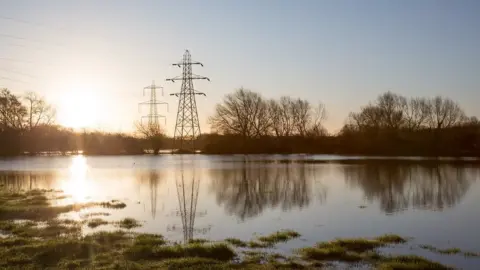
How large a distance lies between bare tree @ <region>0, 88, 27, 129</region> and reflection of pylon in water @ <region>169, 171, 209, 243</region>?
70562 millimetres

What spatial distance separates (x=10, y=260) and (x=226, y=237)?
6.53m

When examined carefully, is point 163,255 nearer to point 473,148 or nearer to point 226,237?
point 226,237

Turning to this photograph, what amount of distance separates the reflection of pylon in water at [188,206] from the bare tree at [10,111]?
70562 mm

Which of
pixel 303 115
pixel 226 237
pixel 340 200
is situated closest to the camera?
pixel 226 237

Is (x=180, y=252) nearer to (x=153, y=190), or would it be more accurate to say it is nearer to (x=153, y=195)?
(x=153, y=195)

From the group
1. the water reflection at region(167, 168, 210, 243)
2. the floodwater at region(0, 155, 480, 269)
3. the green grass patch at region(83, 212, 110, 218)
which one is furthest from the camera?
the green grass patch at region(83, 212, 110, 218)

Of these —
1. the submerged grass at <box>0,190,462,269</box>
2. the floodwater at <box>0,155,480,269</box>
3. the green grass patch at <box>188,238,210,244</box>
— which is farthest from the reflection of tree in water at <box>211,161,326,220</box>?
the submerged grass at <box>0,190,462,269</box>

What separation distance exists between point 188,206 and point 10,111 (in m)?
84.2

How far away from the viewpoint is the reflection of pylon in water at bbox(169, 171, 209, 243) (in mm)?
16297

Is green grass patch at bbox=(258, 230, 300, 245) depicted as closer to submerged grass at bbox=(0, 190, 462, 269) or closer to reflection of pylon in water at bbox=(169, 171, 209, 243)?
submerged grass at bbox=(0, 190, 462, 269)

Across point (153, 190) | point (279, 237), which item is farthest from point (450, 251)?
point (153, 190)

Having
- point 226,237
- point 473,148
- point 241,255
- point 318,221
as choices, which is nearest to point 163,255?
point 241,255

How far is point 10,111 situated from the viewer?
93.4 meters

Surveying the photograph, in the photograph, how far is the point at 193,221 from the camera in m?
18.3
